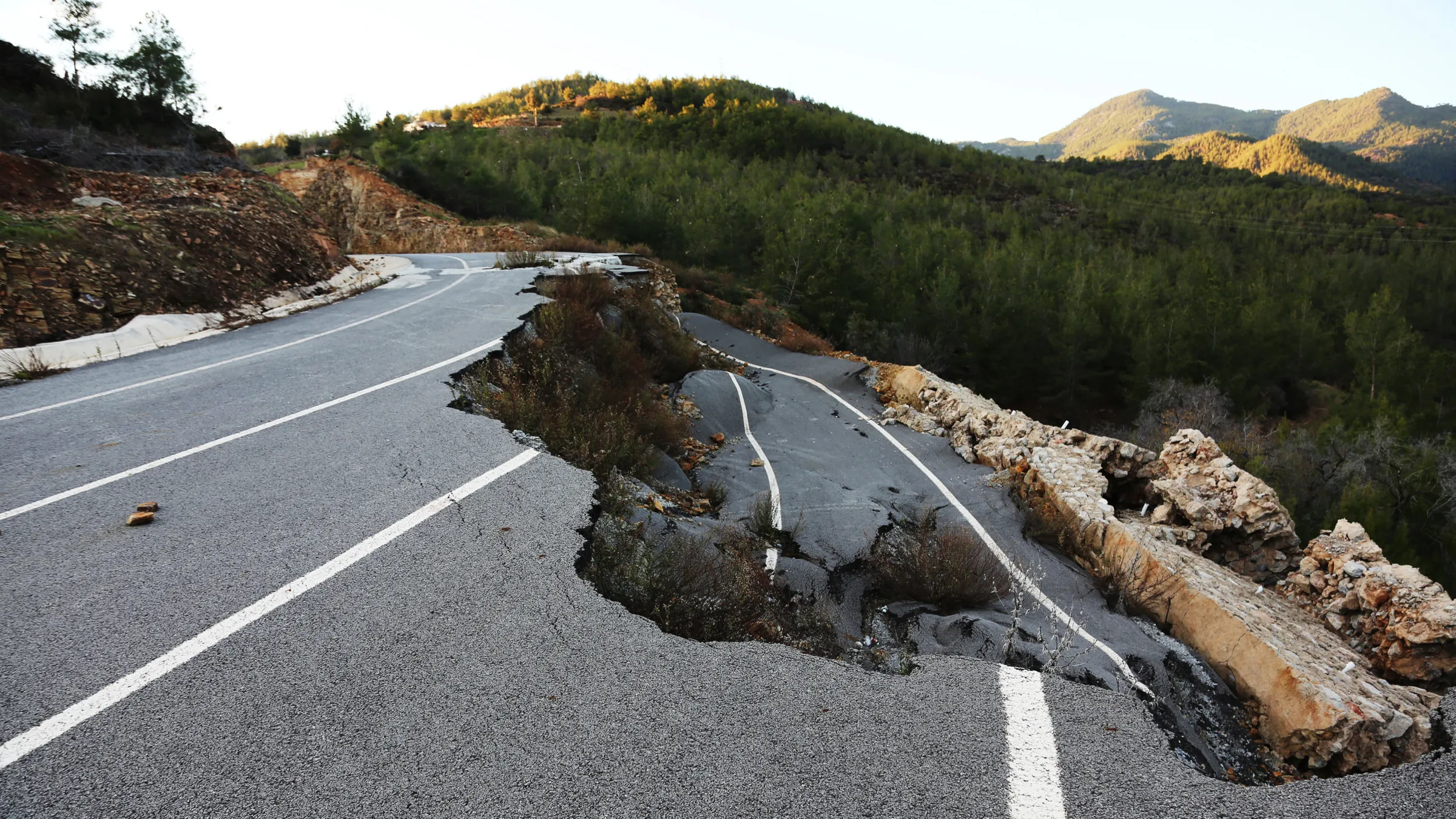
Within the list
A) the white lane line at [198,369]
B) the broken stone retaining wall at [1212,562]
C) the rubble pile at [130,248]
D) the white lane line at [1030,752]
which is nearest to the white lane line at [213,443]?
the white lane line at [198,369]

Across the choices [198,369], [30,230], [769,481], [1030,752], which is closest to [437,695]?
[1030,752]

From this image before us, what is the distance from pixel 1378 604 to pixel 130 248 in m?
16.7

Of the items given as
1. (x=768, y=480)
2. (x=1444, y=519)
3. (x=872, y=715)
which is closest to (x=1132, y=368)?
(x=1444, y=519)

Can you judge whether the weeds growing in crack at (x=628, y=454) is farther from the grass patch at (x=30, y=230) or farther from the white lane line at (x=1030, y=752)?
the grass patch at (x=30, y=230)

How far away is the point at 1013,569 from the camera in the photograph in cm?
Answer: 696

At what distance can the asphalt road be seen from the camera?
239 cm

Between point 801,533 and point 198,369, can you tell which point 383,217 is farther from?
point 801,533

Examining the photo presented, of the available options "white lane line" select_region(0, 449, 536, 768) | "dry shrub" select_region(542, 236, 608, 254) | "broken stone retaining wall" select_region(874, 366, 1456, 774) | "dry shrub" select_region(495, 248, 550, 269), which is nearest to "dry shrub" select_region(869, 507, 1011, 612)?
"broken stone retaining wall" select_region(874, 366, 1456, 774)

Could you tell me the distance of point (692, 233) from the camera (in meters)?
32.5

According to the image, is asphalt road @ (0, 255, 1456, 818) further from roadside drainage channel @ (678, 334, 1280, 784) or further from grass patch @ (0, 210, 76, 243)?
grass patch @ (0, 210, 76, 243)

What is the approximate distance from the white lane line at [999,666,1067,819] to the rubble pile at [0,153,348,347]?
10.9 meters

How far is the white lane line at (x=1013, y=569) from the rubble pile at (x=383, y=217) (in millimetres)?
16462

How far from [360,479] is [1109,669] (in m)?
5.69

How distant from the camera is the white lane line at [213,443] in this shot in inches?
163
